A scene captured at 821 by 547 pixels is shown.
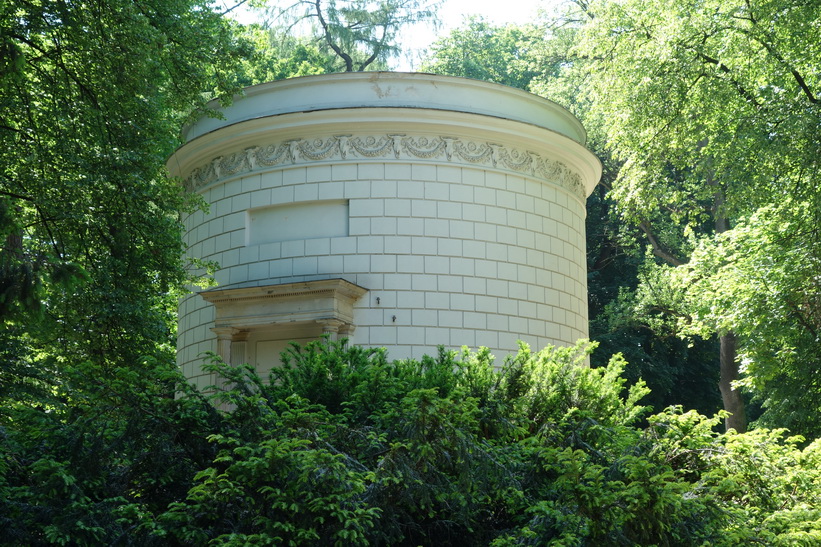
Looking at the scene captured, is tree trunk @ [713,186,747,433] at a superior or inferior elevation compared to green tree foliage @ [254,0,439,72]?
inferior

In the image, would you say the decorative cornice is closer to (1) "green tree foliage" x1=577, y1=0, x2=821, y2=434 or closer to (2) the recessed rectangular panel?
(2) the recessed rectangular panel

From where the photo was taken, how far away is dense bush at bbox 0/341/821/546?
22.4 feet

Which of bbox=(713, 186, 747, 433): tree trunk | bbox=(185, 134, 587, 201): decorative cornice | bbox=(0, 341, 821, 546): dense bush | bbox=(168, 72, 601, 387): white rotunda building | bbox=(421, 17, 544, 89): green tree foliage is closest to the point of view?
bbox=(0, 341, 821, 546): dense bush

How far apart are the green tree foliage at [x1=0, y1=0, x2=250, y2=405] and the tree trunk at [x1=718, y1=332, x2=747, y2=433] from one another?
17.9 meters

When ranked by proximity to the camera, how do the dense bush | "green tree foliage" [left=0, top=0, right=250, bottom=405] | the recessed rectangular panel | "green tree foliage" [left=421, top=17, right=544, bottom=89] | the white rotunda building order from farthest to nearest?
1. "green tree foliage" [left=421, top=17, right=544, bottom=89]
2. the recessed rectangular panel
3. the white rotunda building
4. "green tree foliage" [left=0, top=0, right=250, bottom=405]
5. the dense bush

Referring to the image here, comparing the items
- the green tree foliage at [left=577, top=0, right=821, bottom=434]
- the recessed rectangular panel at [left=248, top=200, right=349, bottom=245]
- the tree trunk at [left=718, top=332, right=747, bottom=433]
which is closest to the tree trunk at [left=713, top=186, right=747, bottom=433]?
the tree trunk at [left=718, top=332, right=747, bottom=433]

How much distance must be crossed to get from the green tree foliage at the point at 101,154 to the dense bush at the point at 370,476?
5693 mm

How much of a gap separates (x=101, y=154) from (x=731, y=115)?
500 inches

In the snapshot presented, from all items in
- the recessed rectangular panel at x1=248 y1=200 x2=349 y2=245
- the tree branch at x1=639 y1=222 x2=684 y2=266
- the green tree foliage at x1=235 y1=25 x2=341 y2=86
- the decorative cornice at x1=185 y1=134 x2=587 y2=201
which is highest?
the green tree foliage at x1=235 y1=25 x2=341 y2=86

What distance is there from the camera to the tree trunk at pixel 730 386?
27.4 metres

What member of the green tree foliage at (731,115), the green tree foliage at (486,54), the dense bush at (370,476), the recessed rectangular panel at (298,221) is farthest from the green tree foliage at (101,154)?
the green tree foliage at (486,54)

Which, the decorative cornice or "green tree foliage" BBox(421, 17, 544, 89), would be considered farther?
"green tree foliage" BBox(421, 17, 544, 89)

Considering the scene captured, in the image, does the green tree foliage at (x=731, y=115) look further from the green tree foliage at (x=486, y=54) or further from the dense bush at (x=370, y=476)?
the green tree foliage at (x=486, y=54)

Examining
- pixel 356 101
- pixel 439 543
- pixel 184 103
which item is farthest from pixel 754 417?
pixel 439 543
